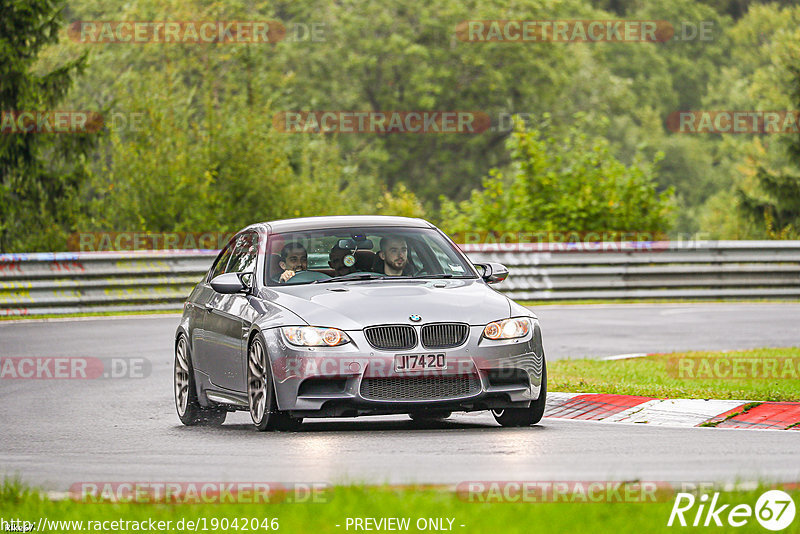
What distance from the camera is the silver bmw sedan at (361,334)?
1054 centimetres

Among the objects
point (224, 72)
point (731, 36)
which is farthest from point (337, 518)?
point (731, 36)

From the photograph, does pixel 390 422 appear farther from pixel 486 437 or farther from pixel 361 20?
pixel 361 20

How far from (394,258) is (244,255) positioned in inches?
50.6

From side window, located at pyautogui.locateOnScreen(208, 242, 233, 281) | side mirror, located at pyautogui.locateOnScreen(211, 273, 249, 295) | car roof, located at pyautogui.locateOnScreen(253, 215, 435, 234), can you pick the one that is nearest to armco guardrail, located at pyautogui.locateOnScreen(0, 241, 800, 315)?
side window, located at pyautogui.locateOnScreen(208, 242, 233, 281)

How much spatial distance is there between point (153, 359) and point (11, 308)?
7724 mm

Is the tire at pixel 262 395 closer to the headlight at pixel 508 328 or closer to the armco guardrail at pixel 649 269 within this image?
the headlight at pixel 508 328

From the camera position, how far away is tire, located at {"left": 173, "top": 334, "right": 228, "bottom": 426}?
12328 mm

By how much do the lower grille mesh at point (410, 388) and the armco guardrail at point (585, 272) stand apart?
15.8 meters

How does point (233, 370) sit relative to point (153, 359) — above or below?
above

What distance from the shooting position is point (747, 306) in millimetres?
26891

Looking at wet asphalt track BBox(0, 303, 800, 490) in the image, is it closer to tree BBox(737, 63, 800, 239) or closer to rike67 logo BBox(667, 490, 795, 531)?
rike67 logo BBox(667, 490, 795, 531)

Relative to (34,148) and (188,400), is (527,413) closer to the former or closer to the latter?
(188,400)

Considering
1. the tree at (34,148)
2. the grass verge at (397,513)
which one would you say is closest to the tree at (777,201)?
the tree at (34,148)

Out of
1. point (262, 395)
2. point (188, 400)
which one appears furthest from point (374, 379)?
point (188, 400)
